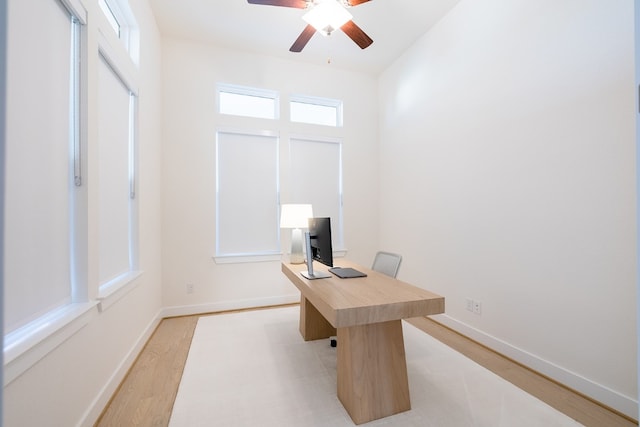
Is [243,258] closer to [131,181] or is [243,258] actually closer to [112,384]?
[131,181]

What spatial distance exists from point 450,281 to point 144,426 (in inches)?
106

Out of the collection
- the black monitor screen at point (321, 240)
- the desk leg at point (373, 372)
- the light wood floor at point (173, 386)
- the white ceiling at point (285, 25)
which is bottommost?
the light wood floor at point (173, 386)

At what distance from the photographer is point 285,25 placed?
2963mm

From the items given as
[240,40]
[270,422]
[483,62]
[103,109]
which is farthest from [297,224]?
[240,40]

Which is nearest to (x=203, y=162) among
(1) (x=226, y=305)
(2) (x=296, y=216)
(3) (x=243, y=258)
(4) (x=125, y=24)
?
(3) (x=243, y=258)

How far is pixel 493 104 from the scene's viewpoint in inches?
93.4

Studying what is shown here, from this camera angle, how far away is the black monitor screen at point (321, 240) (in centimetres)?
190

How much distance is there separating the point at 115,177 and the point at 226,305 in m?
1.97

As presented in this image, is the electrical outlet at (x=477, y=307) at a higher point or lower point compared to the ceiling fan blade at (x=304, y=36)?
lower

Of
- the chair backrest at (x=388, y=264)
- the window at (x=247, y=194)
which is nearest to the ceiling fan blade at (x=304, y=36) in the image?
the window at (x=247, y=194)

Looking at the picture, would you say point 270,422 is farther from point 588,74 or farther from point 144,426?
point 588,74

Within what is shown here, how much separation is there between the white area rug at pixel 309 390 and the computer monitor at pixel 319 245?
711mm

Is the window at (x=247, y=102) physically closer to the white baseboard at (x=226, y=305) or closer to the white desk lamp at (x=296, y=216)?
the white desk lamp at (x=296, y=216)

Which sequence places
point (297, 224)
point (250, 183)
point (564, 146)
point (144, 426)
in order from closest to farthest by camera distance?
point (144, 426), point (564, 146), point (297, 224), point (250, 183)
